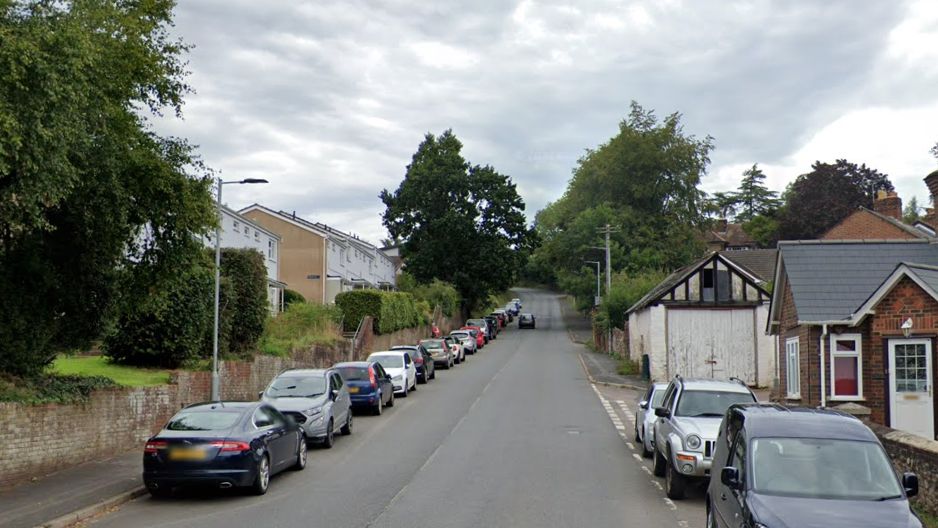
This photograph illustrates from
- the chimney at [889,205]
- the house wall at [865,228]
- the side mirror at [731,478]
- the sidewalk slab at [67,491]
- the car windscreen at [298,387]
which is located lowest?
the sidewalk slab at [67,491]

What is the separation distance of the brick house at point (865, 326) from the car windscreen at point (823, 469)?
11510 mm

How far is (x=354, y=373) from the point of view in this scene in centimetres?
2628

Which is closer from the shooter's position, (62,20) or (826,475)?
(826,475)

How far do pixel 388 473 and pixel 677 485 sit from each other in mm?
5116

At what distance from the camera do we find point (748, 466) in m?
8.75

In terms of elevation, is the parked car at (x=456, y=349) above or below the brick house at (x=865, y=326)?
below

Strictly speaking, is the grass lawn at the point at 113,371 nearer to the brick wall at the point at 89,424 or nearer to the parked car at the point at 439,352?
the brick wall at the point at 89,424

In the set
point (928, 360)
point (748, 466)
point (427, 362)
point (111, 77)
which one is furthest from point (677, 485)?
point (427, 362)

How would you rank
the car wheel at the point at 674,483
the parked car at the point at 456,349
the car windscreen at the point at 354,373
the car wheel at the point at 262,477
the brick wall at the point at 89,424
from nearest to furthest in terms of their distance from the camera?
the car wheel at the point at 674,483, the car wheel at the point at 262,477, the brick wall at the point at 89,424, the car windscreen at the point at 354,373, the parked car at the point at 456,349

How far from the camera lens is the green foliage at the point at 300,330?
102 ft

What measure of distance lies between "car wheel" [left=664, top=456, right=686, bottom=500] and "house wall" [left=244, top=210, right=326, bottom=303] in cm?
5222

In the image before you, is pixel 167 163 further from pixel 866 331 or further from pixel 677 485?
pixel 866 331

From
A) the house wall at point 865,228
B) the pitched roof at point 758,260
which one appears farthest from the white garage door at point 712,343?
the pitched roof at point 758,260

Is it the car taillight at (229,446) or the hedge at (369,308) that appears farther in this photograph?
the hedge at (369,308)
